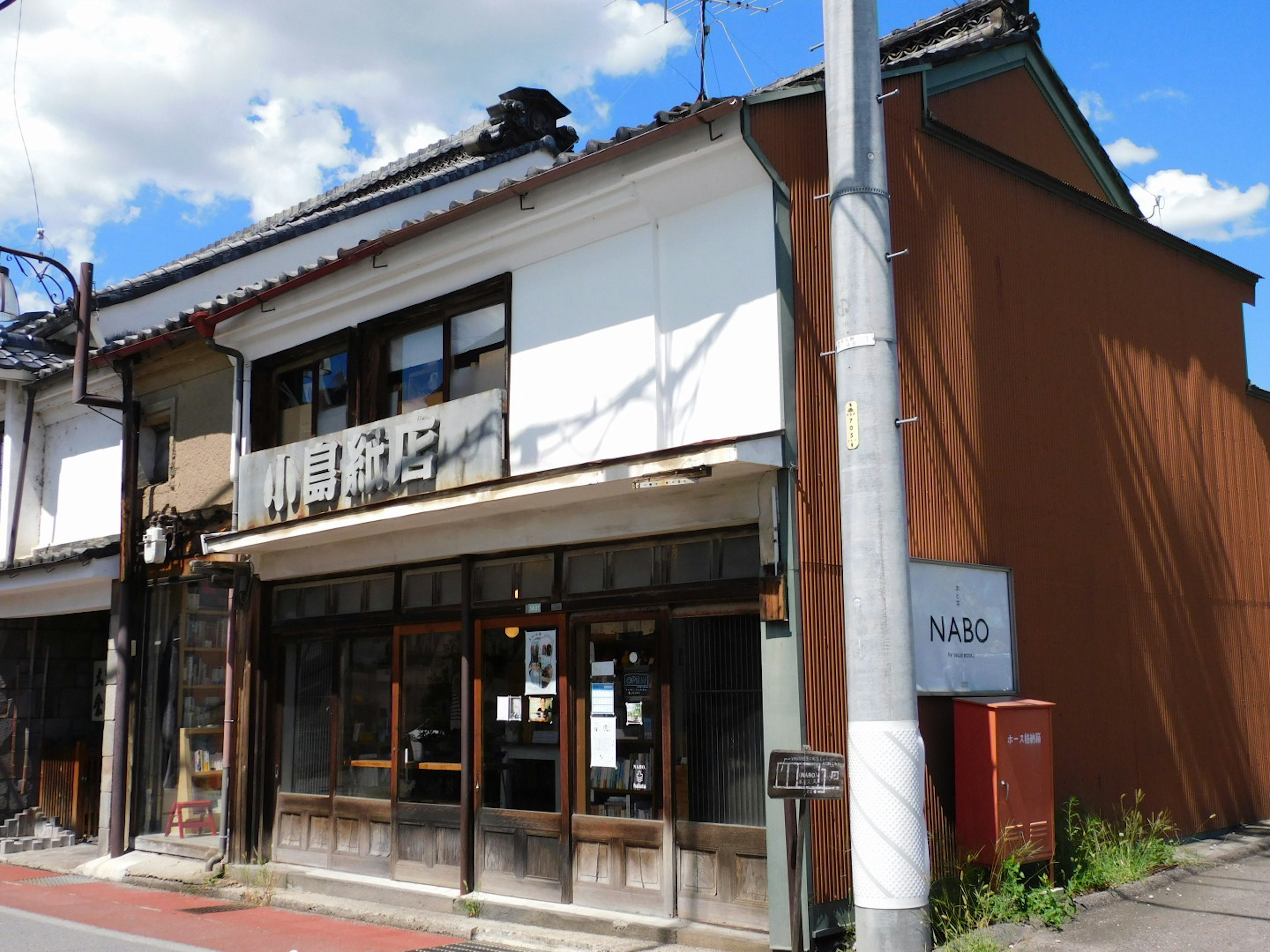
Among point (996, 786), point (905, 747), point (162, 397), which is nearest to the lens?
point (905, 747)

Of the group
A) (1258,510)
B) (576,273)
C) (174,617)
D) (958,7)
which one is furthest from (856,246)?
(174,617)

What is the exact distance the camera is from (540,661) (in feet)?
34.7

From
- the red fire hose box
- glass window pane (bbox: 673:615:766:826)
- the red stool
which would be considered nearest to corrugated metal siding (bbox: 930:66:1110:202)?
glass window pane (bbox: 673:615:766:826)

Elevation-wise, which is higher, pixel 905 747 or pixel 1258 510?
pixel 1258 510

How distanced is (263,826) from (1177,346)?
37.6 ft

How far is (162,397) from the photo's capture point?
49.6 ft

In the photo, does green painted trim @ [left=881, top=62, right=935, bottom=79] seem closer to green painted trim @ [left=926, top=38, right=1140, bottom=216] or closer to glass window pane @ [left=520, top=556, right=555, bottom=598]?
green painted trim @ [left=926, top=38, right=1140, bottom=216]

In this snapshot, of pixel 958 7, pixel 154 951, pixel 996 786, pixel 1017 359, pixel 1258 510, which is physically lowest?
pixel 154 951

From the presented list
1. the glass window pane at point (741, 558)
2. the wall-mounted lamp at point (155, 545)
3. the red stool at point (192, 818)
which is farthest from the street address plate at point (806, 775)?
the wall-mounted lamp at point (155, 545)

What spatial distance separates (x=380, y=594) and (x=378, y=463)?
1.66 metres

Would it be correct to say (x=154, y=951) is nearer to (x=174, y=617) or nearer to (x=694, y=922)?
(x=694, y=922)

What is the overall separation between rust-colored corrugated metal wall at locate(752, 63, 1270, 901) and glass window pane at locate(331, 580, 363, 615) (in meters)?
5.84

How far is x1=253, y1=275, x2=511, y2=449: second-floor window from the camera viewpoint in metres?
11.2

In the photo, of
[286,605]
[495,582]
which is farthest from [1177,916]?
[286,605]
